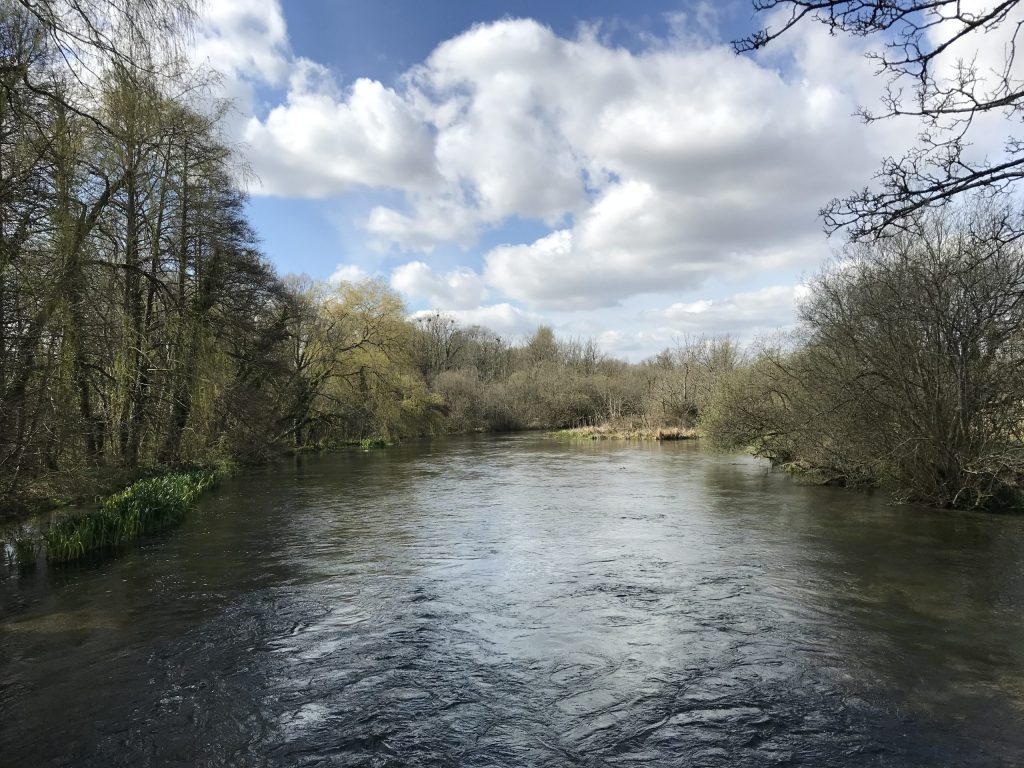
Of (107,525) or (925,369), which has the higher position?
(925,369)

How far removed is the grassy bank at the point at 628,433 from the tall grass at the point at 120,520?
2748cm

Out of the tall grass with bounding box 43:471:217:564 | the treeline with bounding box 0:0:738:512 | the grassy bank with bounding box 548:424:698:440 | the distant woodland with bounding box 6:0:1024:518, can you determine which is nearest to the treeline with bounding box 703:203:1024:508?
the distant woodland with bounding box 6:0:1024:518

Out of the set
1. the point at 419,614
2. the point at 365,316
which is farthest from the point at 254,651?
the point at 365,316

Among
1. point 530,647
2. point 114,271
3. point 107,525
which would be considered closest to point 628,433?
point 114,271

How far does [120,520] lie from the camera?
10.1 metres

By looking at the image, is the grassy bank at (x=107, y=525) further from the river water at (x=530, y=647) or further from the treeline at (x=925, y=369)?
the treeline at (x=925, y=369)

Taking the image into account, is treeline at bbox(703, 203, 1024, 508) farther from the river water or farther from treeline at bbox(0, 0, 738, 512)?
treeline at bbox(0, 0, 738, 512)

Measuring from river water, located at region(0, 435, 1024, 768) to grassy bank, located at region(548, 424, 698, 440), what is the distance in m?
25.2

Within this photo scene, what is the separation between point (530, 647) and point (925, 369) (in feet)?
33.5

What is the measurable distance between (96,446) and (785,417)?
15.8 m

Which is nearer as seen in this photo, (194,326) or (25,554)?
(25,554)

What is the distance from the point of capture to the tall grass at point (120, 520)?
8.95m

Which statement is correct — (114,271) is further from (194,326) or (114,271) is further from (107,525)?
(107,525)

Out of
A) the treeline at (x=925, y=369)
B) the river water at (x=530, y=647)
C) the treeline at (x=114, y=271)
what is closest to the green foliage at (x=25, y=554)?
the river water at (x=530, y=647)
